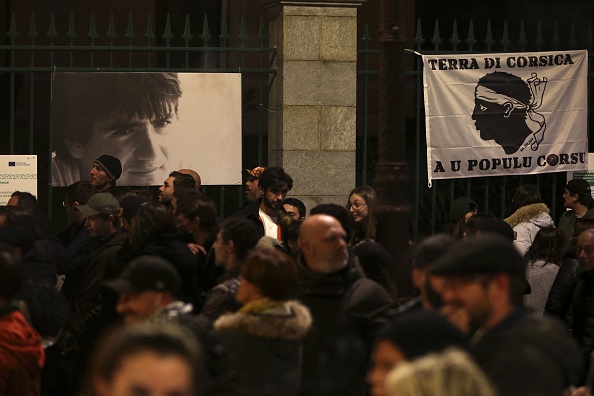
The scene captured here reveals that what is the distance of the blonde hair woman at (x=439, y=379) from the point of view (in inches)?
116

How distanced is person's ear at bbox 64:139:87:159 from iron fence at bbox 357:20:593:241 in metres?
2.43

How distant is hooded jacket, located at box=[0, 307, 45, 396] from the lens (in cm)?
600

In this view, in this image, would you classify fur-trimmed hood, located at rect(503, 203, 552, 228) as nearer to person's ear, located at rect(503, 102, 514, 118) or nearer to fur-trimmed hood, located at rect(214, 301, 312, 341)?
person's ear, located at rect(503, 102, 514, 118)

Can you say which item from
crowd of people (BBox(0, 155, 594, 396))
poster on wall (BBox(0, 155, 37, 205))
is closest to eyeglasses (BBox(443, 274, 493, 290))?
crowd of people (BBox(0, 155, 594, 396))

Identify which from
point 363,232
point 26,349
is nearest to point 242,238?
point 26,349

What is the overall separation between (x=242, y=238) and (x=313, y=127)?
186 inches

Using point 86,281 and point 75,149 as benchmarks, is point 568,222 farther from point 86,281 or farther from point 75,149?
point 86,281

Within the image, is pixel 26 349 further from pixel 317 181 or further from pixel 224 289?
pixel 317 181

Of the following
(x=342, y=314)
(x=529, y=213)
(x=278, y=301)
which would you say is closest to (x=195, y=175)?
(x=529, y=213)

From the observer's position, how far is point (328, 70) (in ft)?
38.1

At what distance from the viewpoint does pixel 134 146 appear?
37.3 ft

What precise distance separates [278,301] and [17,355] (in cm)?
124

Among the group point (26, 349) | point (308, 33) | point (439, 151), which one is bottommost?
point (26, 349)

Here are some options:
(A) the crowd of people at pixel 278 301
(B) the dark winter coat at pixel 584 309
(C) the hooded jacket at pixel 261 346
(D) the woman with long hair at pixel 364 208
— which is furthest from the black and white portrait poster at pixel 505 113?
(C) the hooded jacket at pixel 261 346
